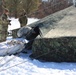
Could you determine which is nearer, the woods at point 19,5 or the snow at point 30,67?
the snow at point 30,67

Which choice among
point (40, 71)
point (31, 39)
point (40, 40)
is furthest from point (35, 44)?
point (31, 39)

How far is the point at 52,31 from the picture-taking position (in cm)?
744

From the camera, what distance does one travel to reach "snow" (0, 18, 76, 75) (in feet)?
20.0

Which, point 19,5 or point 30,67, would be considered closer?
point 30,67

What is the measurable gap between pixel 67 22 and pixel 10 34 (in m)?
3.34

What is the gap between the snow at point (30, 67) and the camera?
6.10m

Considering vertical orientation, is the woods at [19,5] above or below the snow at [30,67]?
below

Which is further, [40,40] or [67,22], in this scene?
[67,22]

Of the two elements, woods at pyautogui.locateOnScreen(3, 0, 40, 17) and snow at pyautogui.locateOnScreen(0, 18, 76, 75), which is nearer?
snow at pyautogui.locateOnScreen(0, 18, 76, 75)

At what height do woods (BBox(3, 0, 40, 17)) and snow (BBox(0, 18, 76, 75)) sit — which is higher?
snow (BBox(0, 18, 76, 75))

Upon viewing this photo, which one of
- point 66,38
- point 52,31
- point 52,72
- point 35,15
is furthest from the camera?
point 35,15

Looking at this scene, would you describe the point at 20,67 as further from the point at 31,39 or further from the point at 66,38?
the point at 31,39

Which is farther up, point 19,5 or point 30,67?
point 30,67

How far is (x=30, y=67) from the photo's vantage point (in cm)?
644
